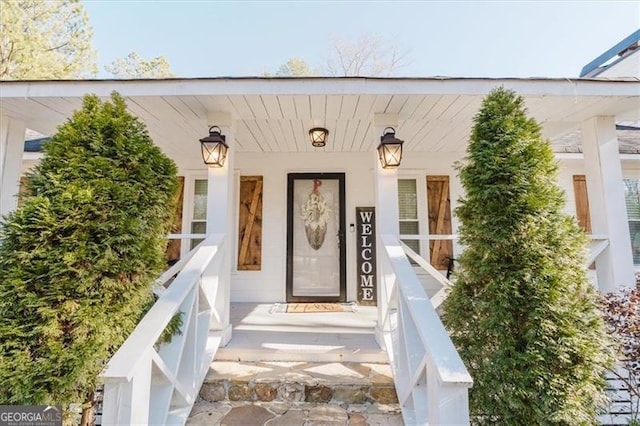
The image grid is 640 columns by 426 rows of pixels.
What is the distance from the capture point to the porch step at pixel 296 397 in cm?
198

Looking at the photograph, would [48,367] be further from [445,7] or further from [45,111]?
A: [445,7]

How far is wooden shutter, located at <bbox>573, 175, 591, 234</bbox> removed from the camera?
4867mm

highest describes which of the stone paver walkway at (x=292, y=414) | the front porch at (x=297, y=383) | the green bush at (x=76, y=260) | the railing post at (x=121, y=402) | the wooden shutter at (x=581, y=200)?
the wooden shutter at (x=581, y=200)

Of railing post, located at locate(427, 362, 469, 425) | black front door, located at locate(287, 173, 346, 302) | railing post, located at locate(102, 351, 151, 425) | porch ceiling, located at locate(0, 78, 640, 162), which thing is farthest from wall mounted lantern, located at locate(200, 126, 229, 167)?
railing post, located at locate(427, 362, 469, 425)

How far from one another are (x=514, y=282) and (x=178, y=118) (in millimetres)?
3324

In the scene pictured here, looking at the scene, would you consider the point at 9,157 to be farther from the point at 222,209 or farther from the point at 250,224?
the point at 250,224

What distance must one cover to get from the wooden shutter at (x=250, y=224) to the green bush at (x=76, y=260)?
275 centimetres

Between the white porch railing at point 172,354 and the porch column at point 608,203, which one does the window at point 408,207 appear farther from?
the white porch railing at point 172,354

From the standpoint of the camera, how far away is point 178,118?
324cm

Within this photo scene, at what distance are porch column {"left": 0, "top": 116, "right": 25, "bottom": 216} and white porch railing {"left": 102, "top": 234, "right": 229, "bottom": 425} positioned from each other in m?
2.04

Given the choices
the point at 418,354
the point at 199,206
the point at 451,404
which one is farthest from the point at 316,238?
the point at 451,404

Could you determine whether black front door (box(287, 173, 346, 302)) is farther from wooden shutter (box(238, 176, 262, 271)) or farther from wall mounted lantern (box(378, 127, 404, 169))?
wall mounted lantern (box(378, 127, 404, 169))

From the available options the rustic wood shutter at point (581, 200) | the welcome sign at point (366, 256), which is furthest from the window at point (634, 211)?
the welcome sign at point (366, 256)

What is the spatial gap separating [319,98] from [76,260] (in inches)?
84.5
